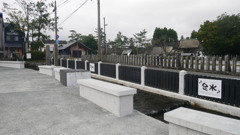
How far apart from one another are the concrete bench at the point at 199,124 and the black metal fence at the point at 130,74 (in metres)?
7.08

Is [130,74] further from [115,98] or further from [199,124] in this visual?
[199,124]

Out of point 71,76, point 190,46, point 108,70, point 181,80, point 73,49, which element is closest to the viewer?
point 181,80

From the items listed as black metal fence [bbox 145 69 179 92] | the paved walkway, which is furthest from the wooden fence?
the paved walkway

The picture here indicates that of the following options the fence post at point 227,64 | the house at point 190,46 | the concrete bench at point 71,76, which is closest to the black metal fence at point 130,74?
the concrete bench at point 71,76

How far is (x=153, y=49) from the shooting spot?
5891 cm

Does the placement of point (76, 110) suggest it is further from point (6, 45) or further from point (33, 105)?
point (6, 45)

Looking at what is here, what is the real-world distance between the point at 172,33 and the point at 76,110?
4226 inches

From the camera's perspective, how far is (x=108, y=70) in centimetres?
1455

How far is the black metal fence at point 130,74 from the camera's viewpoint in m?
11.2

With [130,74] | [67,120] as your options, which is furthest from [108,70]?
[67,120]

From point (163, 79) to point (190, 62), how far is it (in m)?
8.56

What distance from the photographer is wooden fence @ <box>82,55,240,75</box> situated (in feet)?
44.3

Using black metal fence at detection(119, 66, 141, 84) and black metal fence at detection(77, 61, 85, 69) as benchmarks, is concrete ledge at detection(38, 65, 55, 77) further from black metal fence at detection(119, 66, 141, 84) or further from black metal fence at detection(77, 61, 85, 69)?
black metal fence at detection(119, 66, 141, 84)

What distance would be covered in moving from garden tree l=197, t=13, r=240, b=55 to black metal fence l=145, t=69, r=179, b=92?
25.8 metres
